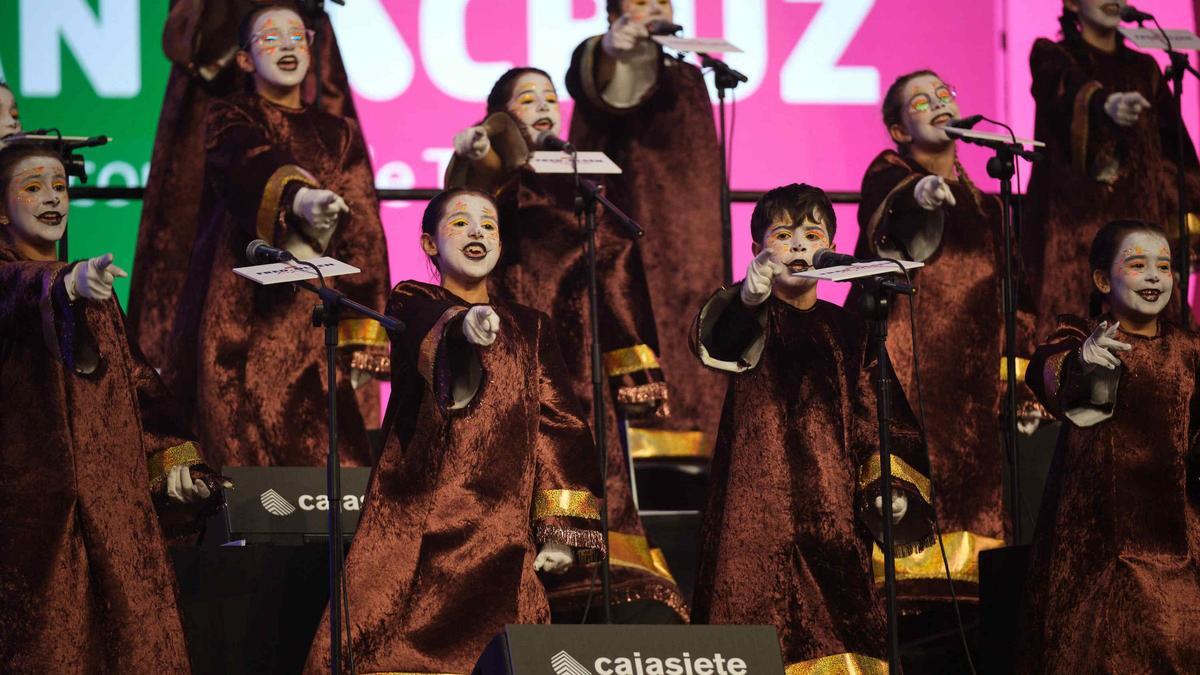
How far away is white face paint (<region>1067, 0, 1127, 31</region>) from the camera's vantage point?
6855 mm

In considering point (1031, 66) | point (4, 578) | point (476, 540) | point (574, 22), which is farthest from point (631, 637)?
point (574, 22)

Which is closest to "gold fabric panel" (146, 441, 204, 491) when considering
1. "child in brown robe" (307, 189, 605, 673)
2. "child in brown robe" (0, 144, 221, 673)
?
"child in brown robe" (0, 144, 221, 673)

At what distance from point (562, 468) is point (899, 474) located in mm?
861

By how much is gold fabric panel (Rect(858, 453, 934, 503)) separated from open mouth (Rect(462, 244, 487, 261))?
3.68ft

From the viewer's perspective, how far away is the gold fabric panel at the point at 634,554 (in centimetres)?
564

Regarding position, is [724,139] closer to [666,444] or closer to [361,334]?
[666,444]

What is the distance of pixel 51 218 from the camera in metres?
Answer: 4.88


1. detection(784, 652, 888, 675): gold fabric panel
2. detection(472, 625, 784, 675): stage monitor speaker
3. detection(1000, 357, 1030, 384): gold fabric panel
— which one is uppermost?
detection(1000, 357, 1030, 384): gold fabric panel

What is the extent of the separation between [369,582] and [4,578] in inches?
33.1

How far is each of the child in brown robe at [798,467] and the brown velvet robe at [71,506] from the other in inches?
55.0

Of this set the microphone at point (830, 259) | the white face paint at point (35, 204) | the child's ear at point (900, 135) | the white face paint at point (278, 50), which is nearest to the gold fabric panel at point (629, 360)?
the child's ear at point (900, 135)

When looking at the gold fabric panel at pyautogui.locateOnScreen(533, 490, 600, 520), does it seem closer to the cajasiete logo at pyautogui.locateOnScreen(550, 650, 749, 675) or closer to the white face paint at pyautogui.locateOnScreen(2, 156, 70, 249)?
the cajasiete logo at pyautogui.locateOnScreen(550, 650, 749, 675)

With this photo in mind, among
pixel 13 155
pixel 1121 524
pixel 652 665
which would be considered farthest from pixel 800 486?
pixel 13 155

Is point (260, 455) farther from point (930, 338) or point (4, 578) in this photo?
point (930, 338)
